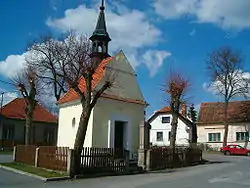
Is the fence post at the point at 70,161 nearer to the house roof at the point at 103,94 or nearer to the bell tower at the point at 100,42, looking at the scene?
the house roof at the point at 103,94

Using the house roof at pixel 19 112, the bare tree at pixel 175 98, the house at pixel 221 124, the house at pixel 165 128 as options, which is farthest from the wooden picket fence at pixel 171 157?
the house at pixel 165 128

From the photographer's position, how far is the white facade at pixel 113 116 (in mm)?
23859

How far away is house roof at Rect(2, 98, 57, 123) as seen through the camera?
142 ft

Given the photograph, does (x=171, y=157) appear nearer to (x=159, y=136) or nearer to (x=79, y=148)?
(x=79, y=148)

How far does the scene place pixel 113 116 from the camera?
24.8 m

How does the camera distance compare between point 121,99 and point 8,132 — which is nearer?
point 121,99

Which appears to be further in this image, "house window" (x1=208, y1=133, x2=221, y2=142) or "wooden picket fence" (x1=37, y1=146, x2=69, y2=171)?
"house window" (x1=208, y1=133, x2=221, y2=142)

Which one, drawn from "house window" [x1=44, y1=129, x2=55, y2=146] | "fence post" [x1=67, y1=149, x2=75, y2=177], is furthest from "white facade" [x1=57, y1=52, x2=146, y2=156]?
"house window" [x1=44, y1=129, x2=55, y2=146]

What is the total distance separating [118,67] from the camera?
86.8 feet

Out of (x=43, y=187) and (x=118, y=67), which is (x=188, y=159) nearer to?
(x=118, y=67)

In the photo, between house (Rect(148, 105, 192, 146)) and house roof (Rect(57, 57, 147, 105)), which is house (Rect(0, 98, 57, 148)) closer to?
house roof (Rect(57, 57, 147, 105))

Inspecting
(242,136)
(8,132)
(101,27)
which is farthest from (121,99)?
(242,136)

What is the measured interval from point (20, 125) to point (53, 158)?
2613 centimetres

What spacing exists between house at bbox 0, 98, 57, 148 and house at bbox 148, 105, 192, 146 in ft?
61.6
